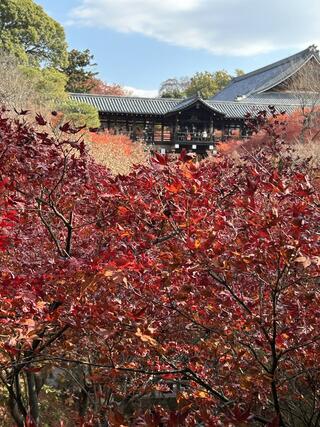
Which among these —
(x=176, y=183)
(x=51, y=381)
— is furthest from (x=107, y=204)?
(x=51, y=381)

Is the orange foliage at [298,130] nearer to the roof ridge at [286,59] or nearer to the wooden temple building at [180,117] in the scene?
the wooden temple building at [180,117]

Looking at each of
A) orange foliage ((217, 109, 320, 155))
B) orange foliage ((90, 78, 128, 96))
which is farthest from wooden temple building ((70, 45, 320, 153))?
orange foliage ((90, 78, 128, 96))

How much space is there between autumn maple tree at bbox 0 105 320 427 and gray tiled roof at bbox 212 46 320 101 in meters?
38.4

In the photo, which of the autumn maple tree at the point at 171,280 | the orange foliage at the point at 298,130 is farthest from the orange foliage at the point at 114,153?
the autumn maple tree at the point at 171,280

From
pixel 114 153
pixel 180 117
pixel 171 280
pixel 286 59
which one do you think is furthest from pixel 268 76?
pixel 171 280

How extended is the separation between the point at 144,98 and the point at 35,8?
38.4 feet

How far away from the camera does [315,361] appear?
3.16 meters

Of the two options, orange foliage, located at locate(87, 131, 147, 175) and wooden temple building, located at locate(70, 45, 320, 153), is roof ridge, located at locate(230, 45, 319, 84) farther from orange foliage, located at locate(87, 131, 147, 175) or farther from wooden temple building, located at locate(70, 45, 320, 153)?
orange foliage, located at locate(87, 131, 147, 175)

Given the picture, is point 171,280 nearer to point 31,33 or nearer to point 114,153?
point 114,153

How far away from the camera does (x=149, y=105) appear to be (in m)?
33.9

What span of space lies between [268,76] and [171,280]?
4472cm

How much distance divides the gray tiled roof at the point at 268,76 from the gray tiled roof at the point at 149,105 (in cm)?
582

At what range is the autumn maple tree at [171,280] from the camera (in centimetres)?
254

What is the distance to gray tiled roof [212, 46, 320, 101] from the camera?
39.5 metres
